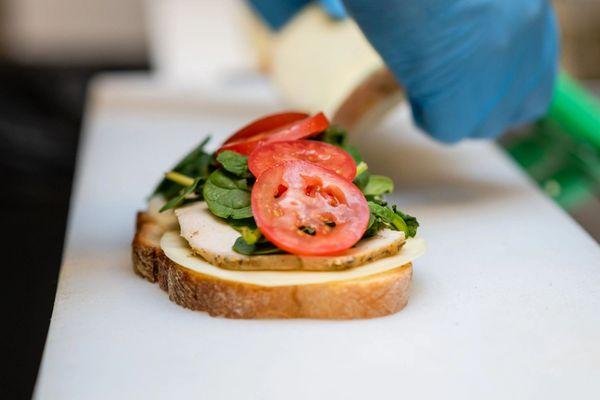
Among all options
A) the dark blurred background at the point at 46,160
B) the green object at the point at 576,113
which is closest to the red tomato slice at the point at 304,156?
the dark blurred background at the point at 46,160

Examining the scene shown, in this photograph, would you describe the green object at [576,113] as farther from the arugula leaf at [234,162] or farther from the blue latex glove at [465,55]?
the arugula leaf at [234,162]

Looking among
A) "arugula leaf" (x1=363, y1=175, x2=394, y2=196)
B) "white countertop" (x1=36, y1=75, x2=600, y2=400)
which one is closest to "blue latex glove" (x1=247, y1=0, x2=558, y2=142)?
"white countertop" (x1=36, y1=75, x2=600, y2=400)

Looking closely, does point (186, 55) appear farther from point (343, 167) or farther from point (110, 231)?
point (343, 167)

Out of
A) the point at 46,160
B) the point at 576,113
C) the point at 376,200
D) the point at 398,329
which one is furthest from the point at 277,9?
the point at 398,329

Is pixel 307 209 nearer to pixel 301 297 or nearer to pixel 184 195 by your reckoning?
pixel 301 297

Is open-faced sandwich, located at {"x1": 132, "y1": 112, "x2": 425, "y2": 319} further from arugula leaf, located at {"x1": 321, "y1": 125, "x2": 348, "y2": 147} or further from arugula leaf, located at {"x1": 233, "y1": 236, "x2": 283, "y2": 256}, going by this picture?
arugula leaf, located at {"x1": 321, "y1": 125, "x2": 348, "y2": 147}
